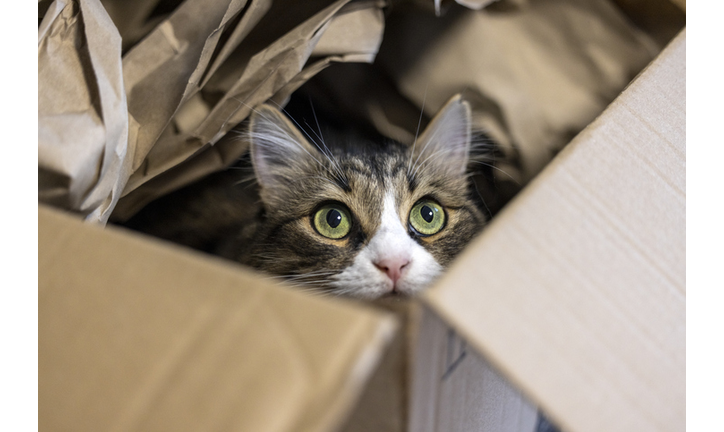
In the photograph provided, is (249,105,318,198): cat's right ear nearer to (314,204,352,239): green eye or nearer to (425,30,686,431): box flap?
(314,204,352,239): green eye

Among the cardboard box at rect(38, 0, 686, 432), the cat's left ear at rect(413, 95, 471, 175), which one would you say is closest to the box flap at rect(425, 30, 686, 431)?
the cardboard box at rect(38, 0, 686, 432)

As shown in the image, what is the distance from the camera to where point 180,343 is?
1.82ft

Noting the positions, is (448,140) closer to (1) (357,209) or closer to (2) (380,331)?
(1) (357,209)

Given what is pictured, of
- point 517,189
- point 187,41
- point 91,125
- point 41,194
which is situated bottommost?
point 41,194

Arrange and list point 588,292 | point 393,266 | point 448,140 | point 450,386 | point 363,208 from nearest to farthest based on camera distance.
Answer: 1. point 588,292
2. point 450,386
3. point 393,266
4. point 363,208
5. point 448,140

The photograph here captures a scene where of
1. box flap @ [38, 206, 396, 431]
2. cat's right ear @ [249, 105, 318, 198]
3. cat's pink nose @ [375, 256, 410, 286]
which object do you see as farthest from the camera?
cat's right ear @ [249, 105, 318, 198]

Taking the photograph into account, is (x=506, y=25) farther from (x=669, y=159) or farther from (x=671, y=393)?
(x=671, y=393)

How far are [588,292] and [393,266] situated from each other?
1.40 ft

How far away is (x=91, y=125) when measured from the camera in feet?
2.87

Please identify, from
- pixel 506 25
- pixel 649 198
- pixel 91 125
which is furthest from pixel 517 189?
pixel 91 125

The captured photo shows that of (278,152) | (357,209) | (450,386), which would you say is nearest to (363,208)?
(357,209)

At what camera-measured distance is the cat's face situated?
1.04 m

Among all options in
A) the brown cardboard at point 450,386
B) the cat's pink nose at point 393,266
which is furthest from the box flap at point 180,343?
the cat's pink nose at point 393,266

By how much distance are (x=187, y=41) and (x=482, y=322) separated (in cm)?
88
